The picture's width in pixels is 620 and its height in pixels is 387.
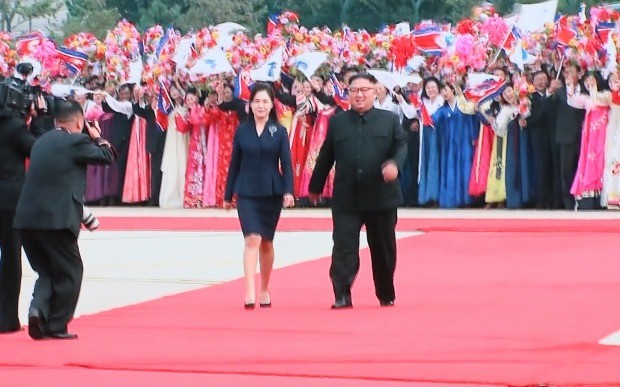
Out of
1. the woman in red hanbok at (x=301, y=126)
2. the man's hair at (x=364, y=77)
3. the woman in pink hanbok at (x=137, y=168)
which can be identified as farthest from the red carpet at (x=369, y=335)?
the woman in pink hanbok at (x=137, y=168)

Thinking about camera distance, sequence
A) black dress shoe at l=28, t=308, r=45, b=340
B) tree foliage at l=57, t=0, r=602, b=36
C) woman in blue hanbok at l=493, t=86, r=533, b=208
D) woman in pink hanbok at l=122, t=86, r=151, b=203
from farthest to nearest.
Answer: tree foliage at l=57, t=0, r=602, b=36, woman in pink hanbok at l=122, t=86, r=151, b=203, woman in blue hanbok at l=493, t=86, r=533, b=208, black dress shoe at l=28, t=308, r=45, b=340

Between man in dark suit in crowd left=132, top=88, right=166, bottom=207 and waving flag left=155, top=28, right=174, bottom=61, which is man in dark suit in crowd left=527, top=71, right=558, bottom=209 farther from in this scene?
man in dark suit in crowd left=132, top=88, right=166, bottom=207

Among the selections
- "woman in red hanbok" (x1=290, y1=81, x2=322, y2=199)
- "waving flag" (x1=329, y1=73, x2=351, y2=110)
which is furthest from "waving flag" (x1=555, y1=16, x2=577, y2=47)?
"woman in red hanbok" (x1=290, y1=81, x2=322, y2=199)

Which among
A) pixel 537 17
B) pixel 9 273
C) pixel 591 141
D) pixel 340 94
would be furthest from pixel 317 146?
pixel 9 273

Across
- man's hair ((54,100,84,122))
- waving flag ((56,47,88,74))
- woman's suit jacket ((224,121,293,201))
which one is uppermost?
waving flag ((56,47,88,74))

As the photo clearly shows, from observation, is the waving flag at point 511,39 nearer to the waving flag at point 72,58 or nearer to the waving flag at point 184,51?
the waving flag at point 184,51

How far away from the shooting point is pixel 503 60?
66.3 feet

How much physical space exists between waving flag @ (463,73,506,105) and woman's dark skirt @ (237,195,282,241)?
28.7 feet

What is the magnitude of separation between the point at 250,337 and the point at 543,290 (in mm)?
2784

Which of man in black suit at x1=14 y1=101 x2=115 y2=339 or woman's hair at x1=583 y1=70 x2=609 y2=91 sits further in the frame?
woman's hair at x1=583 y1=70 x2=609 y2=91

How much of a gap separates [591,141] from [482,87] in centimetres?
144

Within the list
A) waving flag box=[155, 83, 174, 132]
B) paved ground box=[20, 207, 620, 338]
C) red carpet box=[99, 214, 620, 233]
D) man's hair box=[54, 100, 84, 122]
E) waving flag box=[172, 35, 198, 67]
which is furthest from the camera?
waving flag box=[155, 83, 174, 132]

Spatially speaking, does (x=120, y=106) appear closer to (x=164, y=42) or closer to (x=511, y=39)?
(x=164, y=42)

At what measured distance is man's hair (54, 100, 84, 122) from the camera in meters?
9.48
